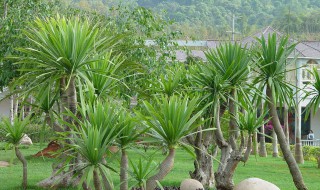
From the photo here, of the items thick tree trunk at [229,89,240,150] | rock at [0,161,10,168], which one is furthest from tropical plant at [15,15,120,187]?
rock at [0,161,10,168]

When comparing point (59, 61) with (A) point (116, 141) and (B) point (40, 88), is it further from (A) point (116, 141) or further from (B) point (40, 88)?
(A) point (116, 141)

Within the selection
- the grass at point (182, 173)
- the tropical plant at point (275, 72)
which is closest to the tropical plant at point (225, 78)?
the tropical plant at point (275, 72)

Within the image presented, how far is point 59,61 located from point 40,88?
0.86 meters

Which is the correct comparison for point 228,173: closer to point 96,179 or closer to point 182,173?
point 96,179

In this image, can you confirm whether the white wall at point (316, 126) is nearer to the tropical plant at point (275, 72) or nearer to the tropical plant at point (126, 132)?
the tropical plant at point (275, 72)

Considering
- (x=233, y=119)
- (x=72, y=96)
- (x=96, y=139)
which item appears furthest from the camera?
(x=233, y=119)

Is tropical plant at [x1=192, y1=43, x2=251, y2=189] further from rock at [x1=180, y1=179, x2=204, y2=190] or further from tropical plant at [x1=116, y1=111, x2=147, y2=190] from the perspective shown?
tropical plant at [x1=116, y1=111, x2=147, y2=190]

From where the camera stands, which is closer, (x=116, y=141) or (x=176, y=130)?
(x=176, y=130)

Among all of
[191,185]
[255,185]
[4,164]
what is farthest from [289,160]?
[4,164]

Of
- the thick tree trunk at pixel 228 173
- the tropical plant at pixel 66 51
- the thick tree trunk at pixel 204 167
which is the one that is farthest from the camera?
the thick tree trunk at pixel 204 167

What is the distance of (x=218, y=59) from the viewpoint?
12781 mm

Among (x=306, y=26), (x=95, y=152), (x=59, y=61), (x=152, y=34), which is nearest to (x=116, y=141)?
(x=95, y=152)

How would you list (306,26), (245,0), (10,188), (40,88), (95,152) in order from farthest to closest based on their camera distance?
(245,0) < (306,26) < (10,188) < (40,88) < (95,152)

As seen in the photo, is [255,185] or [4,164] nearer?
[255,185]
